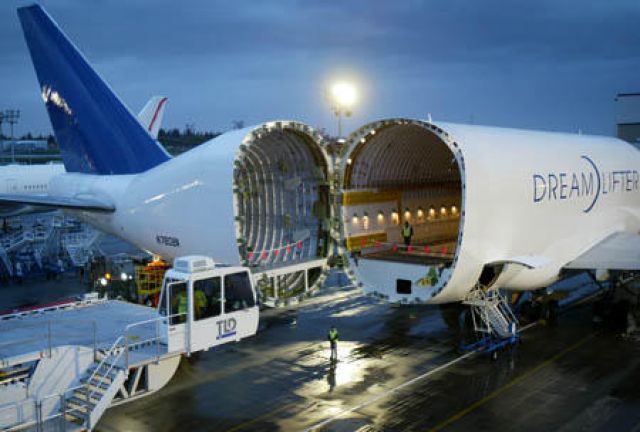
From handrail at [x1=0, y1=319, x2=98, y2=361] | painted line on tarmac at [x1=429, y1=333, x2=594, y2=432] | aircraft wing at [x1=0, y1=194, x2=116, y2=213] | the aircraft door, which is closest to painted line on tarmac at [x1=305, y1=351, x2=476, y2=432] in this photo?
painted line on tarmac at [x1=429, y1=333, x2=594, y2=432]

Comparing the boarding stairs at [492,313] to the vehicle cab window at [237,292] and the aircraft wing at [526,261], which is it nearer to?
the aircraft wing at [526,261]

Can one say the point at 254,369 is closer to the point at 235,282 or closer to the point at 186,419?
the point at 186,419

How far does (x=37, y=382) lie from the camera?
10.1 meters

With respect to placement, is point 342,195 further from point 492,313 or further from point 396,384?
point 492,313

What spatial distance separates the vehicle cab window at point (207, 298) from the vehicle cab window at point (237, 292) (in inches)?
7.2

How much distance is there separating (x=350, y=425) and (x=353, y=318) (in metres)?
9.59

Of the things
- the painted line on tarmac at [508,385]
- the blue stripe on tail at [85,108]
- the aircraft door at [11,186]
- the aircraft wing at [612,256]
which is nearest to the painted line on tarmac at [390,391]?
the painted line on tarmac at [508,385]

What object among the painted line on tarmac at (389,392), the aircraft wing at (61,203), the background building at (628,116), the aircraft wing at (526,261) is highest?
the background building at (628,116)

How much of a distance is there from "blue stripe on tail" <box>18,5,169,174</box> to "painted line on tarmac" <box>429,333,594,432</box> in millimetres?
10729

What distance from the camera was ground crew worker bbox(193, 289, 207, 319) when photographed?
456 inches

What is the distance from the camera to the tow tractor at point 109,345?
9.86 metres

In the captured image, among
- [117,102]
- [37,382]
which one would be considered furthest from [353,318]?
[37,382]

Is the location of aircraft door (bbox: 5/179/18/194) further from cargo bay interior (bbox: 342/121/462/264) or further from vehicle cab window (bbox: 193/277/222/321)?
vehicle cab window (bbox: 193/277/222/321)

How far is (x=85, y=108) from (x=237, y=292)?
1032cm
